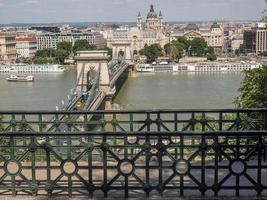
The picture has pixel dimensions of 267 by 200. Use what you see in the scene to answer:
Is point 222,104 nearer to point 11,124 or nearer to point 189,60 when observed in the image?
point 11,124

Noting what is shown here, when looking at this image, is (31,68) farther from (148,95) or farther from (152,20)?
(152,20)

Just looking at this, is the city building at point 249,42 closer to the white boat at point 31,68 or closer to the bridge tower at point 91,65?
the white boat at point 31,68

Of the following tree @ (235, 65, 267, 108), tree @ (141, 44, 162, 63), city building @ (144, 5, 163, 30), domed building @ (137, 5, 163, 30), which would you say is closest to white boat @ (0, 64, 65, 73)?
tree @ (141, 44, 162, 63)

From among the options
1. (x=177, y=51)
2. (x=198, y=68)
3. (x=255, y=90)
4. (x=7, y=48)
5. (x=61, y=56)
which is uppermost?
(x=255, y=90)

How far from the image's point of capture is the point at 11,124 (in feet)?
15.2

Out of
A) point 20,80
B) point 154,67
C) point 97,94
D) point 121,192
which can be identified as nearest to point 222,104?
point 97,94

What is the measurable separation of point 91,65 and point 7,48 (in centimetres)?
5189

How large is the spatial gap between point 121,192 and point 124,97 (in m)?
29.5

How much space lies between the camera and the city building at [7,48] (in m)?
75.9

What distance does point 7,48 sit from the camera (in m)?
77.6

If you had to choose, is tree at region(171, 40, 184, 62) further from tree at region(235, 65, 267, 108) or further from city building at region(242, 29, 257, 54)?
tree at region(235, 65, 267, 108)

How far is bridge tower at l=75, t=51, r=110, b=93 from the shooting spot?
1071 inches

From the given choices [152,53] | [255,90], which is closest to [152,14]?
[152,53]

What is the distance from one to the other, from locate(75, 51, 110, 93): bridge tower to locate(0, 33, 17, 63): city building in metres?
47.6
